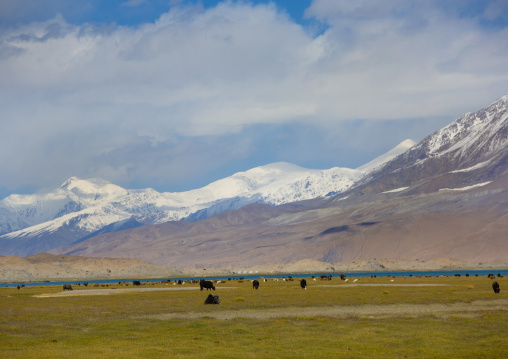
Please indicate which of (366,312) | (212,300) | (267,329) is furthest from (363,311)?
(212,300)

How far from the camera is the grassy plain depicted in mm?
32062

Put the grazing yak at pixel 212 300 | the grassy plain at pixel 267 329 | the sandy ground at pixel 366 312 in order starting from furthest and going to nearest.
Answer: the grazing yak at pixel 212 300 → the sandy ground at pixel 366 312 → the grassy plain at pixel 267 329

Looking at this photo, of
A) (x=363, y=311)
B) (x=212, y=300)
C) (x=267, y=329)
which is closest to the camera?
(x=267, y=329)

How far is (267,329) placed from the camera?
40.8m

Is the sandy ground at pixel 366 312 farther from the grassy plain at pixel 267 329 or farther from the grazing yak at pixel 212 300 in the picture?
the grazing yak at pixel 212 300

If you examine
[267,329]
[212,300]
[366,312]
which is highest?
[212,300]

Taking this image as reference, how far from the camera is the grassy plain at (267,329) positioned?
32.1 metres

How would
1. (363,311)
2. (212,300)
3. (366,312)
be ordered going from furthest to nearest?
(212,300)
(363,311)
(366,312)

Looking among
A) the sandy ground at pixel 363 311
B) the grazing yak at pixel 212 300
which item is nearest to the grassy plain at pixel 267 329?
the sandy ground at pixel 363 311

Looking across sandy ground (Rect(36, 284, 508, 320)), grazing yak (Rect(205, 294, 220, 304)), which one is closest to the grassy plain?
sandy ground (Rect(36, 284, 508, 320))

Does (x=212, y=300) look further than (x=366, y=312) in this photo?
Yes

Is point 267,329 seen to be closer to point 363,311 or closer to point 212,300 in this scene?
point 363,311

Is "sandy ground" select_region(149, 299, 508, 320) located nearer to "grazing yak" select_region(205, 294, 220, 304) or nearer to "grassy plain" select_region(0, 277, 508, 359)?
"grassy plain" select_region(0, 277, 508, 359)

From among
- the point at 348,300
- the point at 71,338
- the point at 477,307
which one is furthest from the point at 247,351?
the point at 348,300
